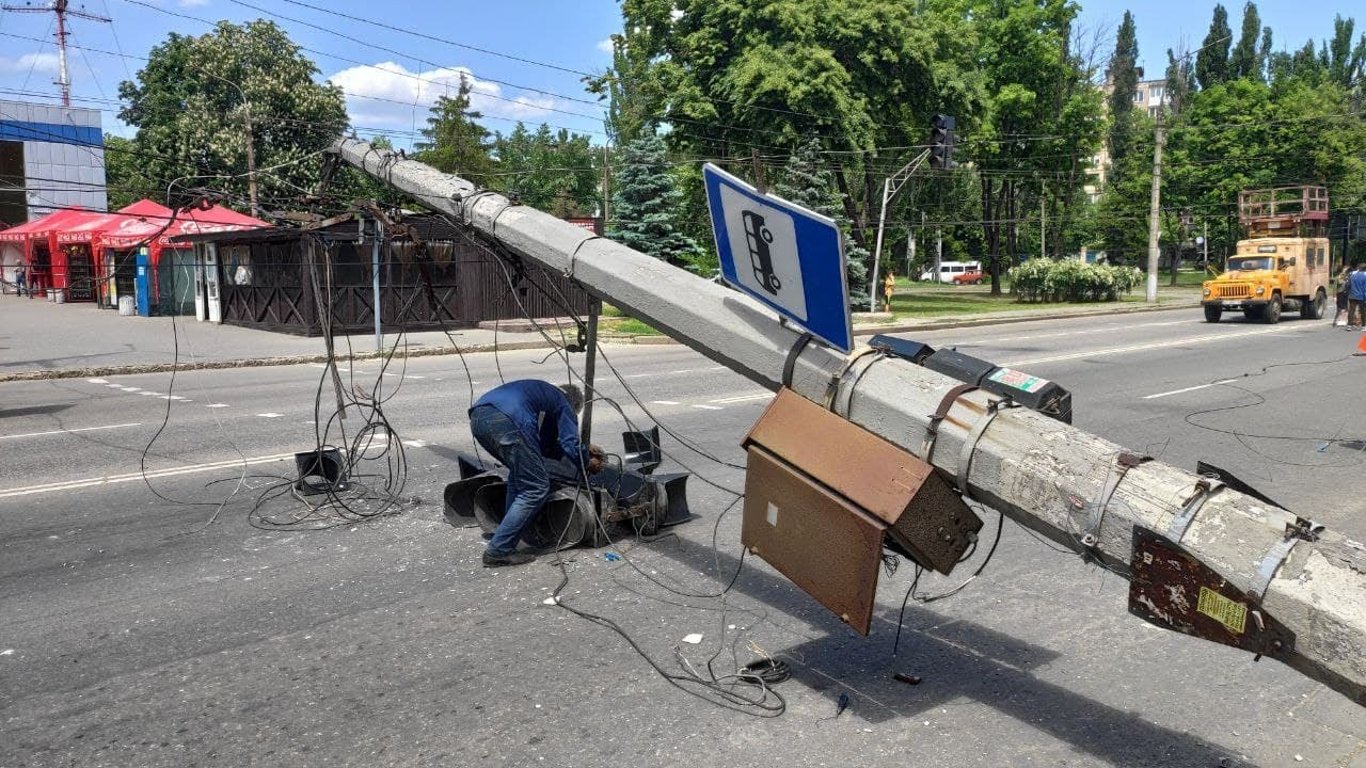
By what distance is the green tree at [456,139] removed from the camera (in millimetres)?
49850

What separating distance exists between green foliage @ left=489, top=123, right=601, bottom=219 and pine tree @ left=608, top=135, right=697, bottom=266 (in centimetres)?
2377

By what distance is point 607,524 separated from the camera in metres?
6.70

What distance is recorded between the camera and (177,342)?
19.4m

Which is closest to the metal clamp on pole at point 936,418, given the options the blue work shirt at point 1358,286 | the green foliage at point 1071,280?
the blue work shirt at point 1358,286

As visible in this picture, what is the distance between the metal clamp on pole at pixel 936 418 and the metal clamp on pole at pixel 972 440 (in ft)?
0.38

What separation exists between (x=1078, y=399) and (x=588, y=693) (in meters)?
11.1

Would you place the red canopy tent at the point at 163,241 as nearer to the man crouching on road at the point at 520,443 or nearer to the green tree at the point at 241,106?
the green tree at the point at 241,106

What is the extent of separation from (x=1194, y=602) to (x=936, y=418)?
108 cm

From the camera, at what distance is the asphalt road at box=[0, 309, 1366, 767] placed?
3.99 m

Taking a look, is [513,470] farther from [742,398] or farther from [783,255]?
[742,398]

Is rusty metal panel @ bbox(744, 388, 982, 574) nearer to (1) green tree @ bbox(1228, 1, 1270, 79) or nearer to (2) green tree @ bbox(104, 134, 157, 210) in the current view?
(2) green tree @ bbox(104, 134, 157, 210)

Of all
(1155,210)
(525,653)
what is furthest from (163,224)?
(1155,210)

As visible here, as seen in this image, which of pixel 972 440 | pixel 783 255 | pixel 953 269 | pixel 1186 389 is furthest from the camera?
pixel 953 269

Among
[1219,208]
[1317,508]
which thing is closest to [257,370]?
[1317,508]
